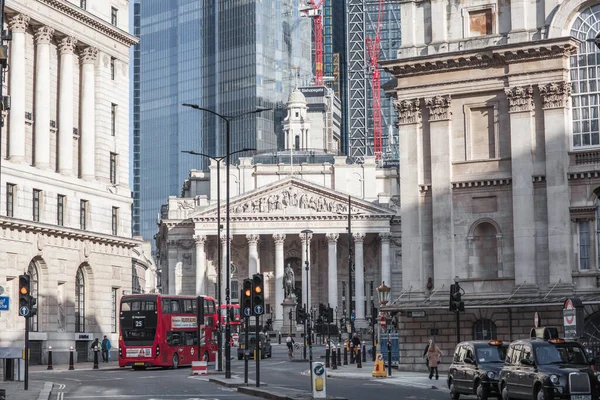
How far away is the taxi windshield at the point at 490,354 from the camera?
3756 centimetres

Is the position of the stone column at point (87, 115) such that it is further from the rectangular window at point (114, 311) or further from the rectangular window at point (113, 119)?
the rectangular window at point (114, 311)

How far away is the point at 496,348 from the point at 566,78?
22171 mm

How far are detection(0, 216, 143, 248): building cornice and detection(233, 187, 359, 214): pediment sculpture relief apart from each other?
63.6 metres

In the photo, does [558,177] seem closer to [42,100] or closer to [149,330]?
[149,330]

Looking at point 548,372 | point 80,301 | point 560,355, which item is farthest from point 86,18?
point 548,372

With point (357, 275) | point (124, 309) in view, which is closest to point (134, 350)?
point (124, 309)

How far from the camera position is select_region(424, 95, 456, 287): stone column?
5897 centimetres

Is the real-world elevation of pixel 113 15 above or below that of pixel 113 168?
above

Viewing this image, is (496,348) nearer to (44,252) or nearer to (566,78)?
(566,78)

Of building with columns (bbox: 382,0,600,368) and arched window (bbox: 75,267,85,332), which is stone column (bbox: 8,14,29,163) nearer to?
arched window (bbox: 75,267,85,332)

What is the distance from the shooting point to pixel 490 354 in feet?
124

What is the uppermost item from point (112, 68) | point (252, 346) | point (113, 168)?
point (112, 68)

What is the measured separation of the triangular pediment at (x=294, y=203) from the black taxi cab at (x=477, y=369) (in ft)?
355

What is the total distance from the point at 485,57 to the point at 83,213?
1226 inches
